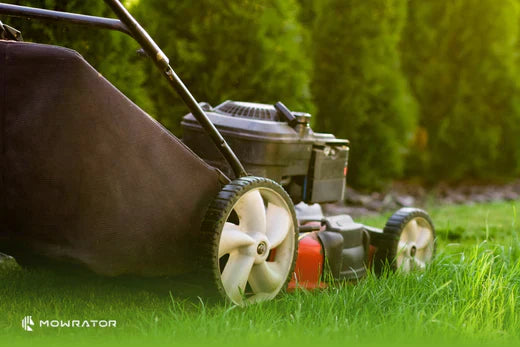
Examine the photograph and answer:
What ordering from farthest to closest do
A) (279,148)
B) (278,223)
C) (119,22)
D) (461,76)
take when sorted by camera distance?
(461,76), (279,148), (278,223), (119,22)

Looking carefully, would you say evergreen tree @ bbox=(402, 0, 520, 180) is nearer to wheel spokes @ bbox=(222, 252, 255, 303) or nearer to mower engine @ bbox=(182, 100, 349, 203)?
mower engine @ bbox=(182, 100, 349, 203)

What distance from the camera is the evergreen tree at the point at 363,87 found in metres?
7.52

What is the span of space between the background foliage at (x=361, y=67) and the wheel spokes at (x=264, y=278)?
154cm

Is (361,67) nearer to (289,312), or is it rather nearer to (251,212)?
(251,212)

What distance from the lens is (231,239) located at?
9.12 feet

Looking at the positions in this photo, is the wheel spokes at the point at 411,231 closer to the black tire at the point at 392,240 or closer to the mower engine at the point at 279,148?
the black tire at the point at 392,240

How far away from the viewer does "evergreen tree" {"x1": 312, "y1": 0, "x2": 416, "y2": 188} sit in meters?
7.52

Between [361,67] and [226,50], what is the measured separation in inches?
104

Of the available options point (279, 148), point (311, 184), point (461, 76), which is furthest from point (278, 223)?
point (461, 76)

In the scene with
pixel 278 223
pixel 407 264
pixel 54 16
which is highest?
pixel 54 16

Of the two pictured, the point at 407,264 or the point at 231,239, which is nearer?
the point at 231,239

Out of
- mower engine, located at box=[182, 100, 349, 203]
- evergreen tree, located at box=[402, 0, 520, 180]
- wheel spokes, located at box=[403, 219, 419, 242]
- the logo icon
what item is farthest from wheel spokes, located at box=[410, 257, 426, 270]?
evergreen tree, located at box=[402, 0, 520, 180]

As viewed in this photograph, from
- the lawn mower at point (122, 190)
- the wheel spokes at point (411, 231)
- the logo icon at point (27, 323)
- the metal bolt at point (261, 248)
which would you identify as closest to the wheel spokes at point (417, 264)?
the wheel spokes at point (411, 231)

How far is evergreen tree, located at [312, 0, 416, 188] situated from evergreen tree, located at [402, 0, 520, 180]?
1.64 m
